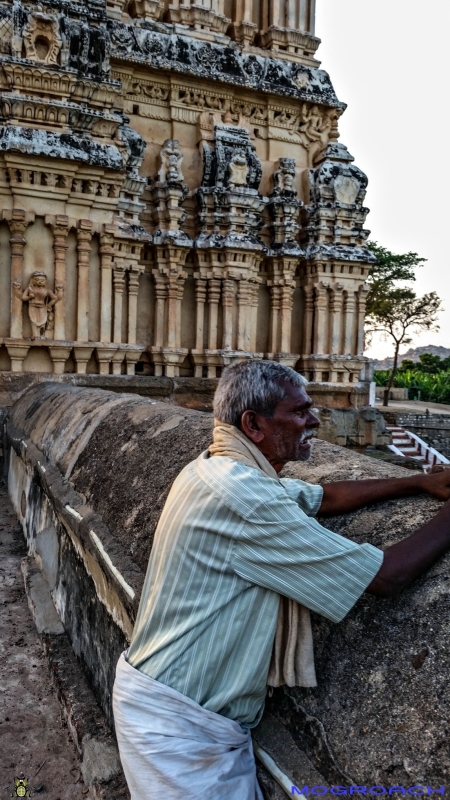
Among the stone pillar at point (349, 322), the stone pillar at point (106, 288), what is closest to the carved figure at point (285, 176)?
the stone pillar at point (349, 322)

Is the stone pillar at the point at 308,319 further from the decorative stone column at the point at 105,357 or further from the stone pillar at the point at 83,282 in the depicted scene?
the stone pillar at the point at 83,282

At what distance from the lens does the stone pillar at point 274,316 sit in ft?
34.8

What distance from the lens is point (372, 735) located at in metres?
1.32

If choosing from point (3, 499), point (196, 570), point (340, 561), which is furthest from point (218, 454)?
point (3, 499)

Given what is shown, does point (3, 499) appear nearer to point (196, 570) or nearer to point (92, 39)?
point (196, 570)

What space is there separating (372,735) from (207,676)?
439 mm

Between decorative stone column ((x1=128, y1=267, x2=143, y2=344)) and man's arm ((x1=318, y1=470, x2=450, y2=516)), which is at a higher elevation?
decorative stone column ((x1=128, y1=267, x2=143, y2=344))

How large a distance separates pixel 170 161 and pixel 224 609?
887cm

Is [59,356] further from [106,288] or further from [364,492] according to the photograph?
[364,492]

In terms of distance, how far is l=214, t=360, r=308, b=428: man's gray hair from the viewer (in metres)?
1.74

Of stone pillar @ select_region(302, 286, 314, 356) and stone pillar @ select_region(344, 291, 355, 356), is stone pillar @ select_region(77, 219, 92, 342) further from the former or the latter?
stone pillar @ select_region(344, 291, 355, 356)

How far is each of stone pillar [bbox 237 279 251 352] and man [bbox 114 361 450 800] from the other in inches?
328

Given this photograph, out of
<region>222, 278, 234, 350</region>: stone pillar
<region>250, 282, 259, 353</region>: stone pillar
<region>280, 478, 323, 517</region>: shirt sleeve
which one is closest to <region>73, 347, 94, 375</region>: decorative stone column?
<region>222, 278, 234, 350</region>: stone pillar

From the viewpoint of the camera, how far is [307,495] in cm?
191
